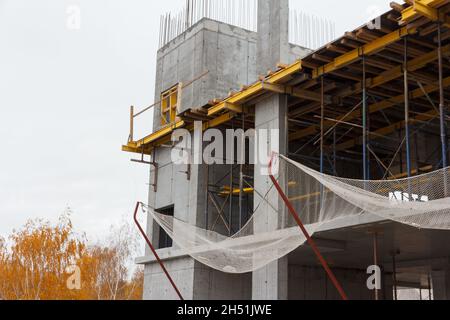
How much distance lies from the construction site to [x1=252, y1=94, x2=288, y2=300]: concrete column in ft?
0.14

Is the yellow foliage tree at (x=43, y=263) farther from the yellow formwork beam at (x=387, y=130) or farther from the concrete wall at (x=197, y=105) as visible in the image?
the yellow formwork beam at (x=387, y=130)

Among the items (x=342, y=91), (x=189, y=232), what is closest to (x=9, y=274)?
→ (x=189, y=232)

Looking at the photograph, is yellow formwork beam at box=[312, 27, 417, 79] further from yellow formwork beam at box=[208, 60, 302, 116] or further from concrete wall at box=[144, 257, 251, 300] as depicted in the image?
concrete wall at box=[144, 257, 251, 300]

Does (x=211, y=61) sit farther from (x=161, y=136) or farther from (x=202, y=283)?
(x=202, y=283)

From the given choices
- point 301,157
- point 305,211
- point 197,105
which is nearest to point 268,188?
point 305,211

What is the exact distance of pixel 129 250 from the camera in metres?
64.0

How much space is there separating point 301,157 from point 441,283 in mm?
8001

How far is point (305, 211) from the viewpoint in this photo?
16094mm

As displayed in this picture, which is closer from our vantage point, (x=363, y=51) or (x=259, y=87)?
(x=363, y=51)

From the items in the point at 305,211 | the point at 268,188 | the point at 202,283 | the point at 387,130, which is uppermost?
the point at 387,130

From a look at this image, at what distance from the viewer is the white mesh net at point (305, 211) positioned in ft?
40.4

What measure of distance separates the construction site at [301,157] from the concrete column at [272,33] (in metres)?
0.05

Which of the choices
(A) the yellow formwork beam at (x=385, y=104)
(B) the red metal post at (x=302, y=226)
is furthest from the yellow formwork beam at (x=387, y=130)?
(B) the red metal post at (x=302, y=226)
